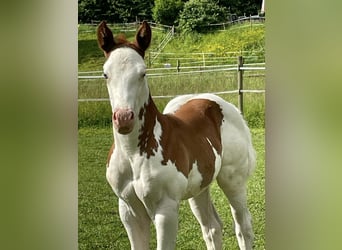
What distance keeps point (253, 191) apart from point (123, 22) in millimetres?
530

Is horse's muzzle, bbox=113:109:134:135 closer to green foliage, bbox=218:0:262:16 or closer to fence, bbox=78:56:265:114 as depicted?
fence, bbox=78:56:265:114

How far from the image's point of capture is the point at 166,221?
119 cm

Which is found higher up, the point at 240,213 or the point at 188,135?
the point at 188,135

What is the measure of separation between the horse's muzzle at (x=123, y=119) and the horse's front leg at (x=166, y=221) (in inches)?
6.7

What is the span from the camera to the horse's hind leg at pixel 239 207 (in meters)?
1.37

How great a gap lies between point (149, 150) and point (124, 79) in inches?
6.1

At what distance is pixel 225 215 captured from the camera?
4.68 feet

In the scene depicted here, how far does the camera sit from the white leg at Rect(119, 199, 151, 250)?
1246mm

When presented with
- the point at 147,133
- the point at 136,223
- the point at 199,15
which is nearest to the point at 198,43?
the point at 199,15

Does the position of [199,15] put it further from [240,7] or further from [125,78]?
[125,78]

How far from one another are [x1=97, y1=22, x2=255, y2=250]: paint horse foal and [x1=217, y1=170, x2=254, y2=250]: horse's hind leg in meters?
0.02

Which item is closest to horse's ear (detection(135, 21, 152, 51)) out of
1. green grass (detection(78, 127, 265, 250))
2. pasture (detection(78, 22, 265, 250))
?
pasture (detection(78, 22, 265, 250))
